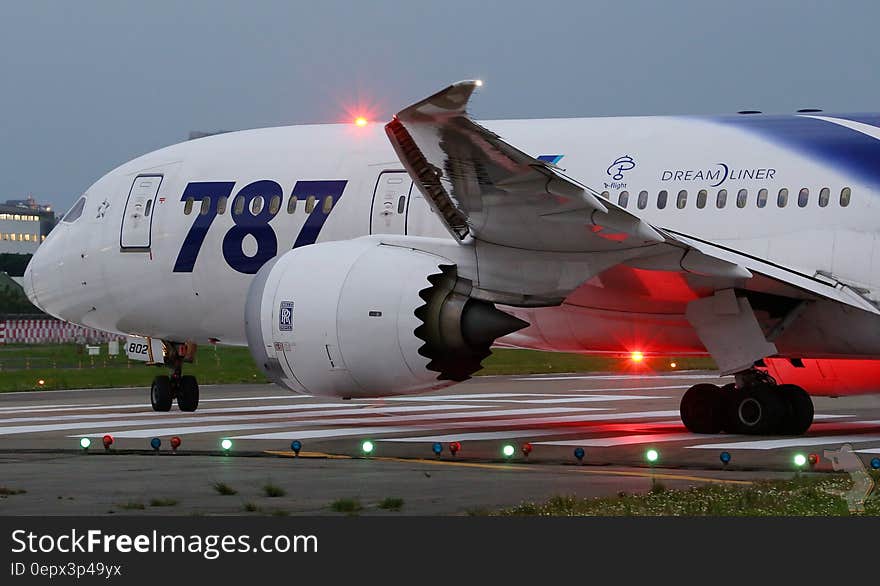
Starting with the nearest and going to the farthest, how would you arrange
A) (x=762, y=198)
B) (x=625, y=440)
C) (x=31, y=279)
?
1. (x=625, y=440)
2. (x=762, y=198)
3. (x=31, y=279)

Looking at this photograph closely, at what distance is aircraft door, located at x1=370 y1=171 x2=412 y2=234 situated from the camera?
66.9ft

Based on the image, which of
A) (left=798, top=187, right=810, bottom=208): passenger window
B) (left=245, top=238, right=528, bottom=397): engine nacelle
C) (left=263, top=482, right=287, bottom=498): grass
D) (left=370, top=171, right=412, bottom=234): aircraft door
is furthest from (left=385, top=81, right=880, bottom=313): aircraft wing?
(left=263, top=482, right=287, bottom=498): grass

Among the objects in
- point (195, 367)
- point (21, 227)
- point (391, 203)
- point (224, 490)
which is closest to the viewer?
point (224, 490)

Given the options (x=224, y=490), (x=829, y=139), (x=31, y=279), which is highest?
(x=829, y=139)

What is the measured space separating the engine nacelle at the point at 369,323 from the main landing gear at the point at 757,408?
11.1 feet

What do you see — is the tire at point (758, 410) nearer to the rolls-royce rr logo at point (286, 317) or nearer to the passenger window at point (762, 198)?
the passenger window at point (762, 198)

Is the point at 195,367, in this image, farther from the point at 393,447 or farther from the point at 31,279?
the point at 393,447

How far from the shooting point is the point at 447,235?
1995 centimetres

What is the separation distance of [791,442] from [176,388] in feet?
34.7

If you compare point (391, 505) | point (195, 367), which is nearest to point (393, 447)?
point (391, 505)

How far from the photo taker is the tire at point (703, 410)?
18938 millimetres

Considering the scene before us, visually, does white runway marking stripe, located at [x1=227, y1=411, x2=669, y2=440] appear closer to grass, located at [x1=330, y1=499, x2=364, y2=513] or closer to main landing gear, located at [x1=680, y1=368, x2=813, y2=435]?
main landing gear, located at [x1=680, y1=368, x2=813, y2=435]

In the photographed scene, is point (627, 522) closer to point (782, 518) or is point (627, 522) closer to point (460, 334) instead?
point (782, 518)

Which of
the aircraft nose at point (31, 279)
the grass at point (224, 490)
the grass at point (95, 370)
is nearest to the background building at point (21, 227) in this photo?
the grass at point (95, 370)
